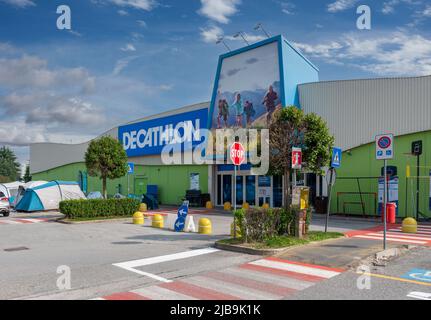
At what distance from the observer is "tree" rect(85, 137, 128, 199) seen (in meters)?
20.8

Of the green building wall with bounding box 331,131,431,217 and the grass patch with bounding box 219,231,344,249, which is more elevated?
the green building wall with bounding box 331,131,431,217

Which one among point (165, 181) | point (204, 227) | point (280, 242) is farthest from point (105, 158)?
point (165, 181)

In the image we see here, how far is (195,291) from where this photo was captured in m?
6.62

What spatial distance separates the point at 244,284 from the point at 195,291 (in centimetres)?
97

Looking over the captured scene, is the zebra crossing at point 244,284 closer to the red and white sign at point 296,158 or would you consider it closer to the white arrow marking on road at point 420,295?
the white arrow marking on road at point 420,295

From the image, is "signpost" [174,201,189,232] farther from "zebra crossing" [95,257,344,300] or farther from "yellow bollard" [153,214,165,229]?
"zebra crossing" [95,257,344,300]

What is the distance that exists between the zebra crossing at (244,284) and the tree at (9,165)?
148 m

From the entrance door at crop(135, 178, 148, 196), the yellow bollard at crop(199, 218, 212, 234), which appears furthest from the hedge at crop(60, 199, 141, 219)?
the entrance door at crop(135, 178, 148, 196)

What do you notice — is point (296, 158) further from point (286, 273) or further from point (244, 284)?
point (244, 284)

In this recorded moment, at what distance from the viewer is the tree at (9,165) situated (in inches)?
5438

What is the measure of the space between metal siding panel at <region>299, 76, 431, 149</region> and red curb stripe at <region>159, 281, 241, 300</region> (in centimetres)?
1718

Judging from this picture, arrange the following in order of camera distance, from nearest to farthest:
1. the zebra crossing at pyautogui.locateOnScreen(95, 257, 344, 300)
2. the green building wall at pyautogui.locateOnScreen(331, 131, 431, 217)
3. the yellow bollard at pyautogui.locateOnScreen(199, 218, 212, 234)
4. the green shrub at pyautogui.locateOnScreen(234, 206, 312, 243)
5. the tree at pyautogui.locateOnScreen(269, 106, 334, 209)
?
the zebra crossing at pyautogui.locateOnScreen(95, 257, 344, 300)
the green shrub at pyautogui.locateOnScreen(234, 206, 312, 243)
the tree at pyautogui.locateOnScreen(269, 106, 334, 209)
the yellow bollard at pyautogui.locateOnScreen(199, 218, 212, 234)
the green building wall at pyautogui.locateOnScreen(331, 131, 431, 217)
